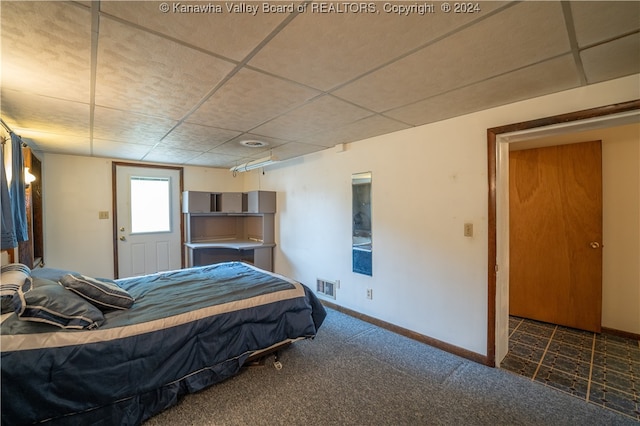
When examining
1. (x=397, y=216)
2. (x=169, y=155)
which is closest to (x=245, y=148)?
(x=169, y=155)

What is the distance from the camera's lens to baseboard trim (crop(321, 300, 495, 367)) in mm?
2453

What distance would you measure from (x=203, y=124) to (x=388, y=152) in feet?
6.53

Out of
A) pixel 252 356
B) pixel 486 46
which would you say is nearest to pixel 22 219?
pixel 252 356

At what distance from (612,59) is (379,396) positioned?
259cm

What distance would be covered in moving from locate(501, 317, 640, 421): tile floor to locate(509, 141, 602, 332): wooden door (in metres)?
0.27

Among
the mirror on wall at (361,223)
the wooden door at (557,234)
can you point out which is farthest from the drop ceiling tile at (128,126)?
the wooden door at (557,234)

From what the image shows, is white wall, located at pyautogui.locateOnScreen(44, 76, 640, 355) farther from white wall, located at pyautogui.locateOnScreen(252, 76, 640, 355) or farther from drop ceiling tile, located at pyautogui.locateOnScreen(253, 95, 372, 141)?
drop ceiling tile, located at pyautogui.locateOnScreen(253, 95, 372, 141)

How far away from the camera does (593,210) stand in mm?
3021

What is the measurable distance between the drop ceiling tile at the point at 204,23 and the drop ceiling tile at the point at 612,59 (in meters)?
1.72

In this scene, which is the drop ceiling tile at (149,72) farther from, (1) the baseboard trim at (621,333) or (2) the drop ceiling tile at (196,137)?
(1) the baseboard trim at (621,333)

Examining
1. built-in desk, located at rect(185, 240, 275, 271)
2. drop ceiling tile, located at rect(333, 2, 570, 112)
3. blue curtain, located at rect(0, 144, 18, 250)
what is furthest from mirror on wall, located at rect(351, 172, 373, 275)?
blue curtain, located at rect(0, 144, 18, 250)

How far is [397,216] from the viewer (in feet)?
10.2

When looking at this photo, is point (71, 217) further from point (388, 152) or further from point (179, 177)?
point (388, 152)

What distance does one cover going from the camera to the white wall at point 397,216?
245cm
